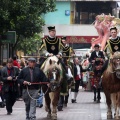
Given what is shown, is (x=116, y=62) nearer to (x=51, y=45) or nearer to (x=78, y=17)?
(x=51, y=45)

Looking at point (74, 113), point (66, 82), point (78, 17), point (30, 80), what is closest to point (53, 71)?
point (30, 80)

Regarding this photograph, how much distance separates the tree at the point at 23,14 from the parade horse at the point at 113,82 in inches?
499

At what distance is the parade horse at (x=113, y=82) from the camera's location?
1820 centimetres

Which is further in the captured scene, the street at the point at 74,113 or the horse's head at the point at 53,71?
the street at the point at 74,113

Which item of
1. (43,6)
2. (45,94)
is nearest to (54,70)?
(45,94)

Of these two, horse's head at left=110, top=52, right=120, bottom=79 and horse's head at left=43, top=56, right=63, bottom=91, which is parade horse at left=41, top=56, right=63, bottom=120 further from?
horse's head at left=110, top=52, right=120, bottom=79

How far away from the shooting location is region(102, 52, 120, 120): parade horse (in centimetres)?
1820

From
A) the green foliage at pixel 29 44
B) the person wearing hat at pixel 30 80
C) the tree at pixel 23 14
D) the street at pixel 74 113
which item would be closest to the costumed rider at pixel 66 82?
the street at pixel 74 113

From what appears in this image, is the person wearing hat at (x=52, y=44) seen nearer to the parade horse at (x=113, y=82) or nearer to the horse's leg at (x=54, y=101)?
the horse's leg at (x=54, y=101)

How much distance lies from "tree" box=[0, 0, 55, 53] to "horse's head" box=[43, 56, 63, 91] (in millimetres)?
12023

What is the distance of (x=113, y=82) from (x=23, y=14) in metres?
14.5

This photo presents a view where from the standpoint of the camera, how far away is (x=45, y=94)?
19531mm

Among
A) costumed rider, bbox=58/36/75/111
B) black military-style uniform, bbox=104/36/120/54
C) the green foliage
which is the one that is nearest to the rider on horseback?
costumed rider, bbox=58/36/75/111

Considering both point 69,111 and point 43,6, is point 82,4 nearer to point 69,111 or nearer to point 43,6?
point 43,6
